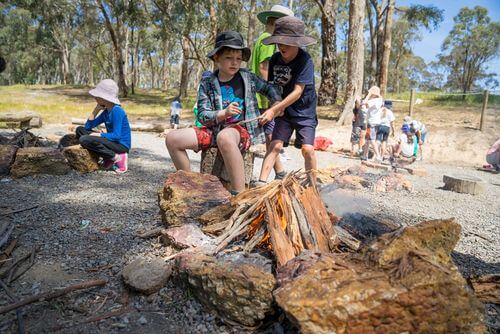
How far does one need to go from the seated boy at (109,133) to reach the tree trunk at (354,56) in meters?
7.75

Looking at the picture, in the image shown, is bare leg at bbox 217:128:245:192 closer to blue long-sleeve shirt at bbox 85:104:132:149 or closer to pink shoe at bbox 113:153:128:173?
blue long-sleeve shirt at bbox 85:104:132:149

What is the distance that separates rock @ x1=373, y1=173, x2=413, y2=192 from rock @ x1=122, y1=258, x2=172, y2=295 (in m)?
3.67

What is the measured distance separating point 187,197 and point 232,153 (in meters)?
0.51

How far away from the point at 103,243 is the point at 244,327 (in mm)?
1351

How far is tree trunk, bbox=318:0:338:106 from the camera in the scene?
511 inches

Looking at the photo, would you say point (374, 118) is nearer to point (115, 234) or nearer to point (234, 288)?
point (115, 234)

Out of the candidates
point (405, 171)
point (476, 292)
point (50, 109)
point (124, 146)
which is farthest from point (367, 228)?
point (50, 109)

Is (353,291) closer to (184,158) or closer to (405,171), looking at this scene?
(184,158)

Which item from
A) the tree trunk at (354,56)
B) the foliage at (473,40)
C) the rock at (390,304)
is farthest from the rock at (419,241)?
the foliage at (473,40)

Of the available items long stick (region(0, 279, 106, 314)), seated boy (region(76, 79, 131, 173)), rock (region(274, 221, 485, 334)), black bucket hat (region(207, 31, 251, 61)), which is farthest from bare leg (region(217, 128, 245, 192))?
seated boy (region(76, 79, 131, 173))

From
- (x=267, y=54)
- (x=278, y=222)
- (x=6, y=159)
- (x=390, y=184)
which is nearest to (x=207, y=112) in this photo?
(x=267, y=54)

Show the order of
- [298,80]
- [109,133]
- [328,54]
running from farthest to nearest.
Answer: [328,54] → [109,133] → [298,80]

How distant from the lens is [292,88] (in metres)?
3.53

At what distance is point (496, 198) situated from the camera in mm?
5301
